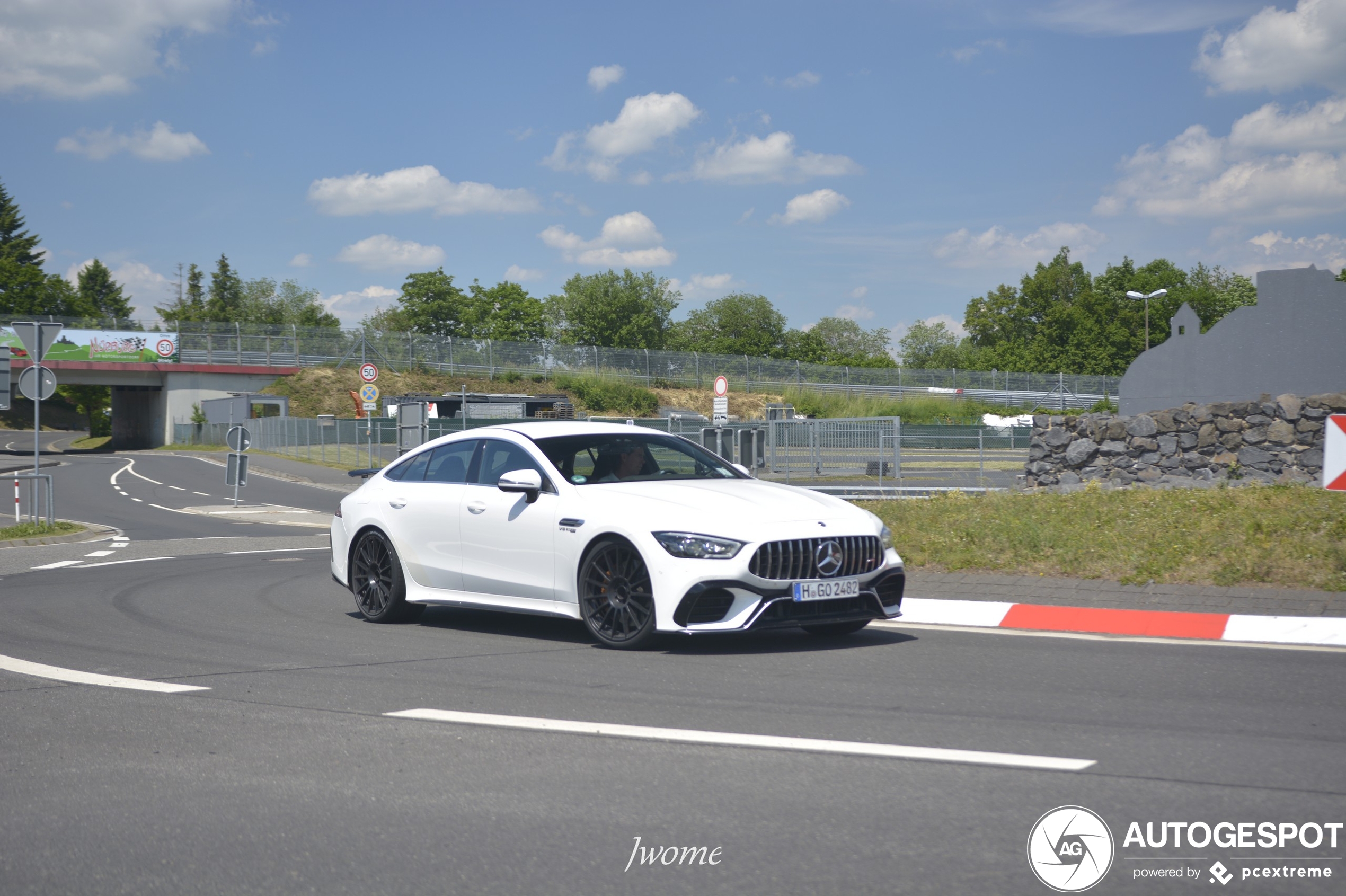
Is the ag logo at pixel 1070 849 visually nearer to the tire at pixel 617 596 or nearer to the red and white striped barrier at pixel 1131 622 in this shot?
the tire at pixel 617 596

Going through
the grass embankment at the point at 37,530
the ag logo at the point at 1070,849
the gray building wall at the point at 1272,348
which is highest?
the gray building wall at the point at 1272,348

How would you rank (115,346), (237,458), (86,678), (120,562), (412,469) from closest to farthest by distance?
(86,678) → (412,469) → (120,562) → (237,458) → (115,346)

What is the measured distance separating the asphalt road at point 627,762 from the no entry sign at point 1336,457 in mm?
2218

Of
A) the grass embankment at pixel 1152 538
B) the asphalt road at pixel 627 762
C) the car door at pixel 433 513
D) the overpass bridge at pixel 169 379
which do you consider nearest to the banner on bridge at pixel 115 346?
the overpass bridge at pixel 169 379

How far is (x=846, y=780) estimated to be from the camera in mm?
4609

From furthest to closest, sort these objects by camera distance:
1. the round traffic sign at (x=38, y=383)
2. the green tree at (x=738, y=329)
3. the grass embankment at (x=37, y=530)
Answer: the green tree at (x=738, y=329), the round traffic sign at (x=38, y=383), the grass embankment at (x=37, y=530)

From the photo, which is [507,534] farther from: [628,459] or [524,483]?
[628,459]

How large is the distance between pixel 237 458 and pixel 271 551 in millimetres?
9620

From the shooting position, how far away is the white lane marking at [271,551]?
17859mm

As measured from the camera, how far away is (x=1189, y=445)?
905 inches

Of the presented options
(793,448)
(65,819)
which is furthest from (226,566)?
(793,448)

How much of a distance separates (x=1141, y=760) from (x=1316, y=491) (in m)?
11.0

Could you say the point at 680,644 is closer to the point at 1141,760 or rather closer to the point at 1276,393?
the point at 1141,760

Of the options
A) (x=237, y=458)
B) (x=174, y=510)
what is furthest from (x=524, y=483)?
(x=174, y=510)
